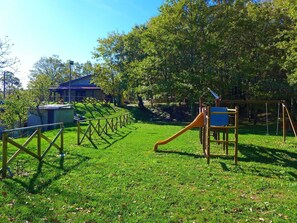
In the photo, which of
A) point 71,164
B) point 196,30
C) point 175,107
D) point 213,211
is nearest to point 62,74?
point 175,107

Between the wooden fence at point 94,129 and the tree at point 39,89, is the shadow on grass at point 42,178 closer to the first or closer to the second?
the wooden fence at point 94,129

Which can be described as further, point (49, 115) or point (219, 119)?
point (49, 115)

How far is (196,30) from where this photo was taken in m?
23.5

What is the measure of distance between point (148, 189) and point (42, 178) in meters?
2.63

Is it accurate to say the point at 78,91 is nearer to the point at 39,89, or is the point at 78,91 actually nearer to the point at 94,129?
the point at 39,89

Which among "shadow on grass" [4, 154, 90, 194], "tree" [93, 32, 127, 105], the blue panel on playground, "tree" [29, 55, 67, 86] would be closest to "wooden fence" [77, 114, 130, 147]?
"shadow on grass" [4, 154, 90, 194]

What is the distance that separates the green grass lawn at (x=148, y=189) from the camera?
14.9ft

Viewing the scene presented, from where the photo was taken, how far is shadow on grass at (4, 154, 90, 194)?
583cm

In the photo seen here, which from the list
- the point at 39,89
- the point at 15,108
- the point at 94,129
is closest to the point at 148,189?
the point at 94,129

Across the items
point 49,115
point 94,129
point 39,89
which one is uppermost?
point 39,89

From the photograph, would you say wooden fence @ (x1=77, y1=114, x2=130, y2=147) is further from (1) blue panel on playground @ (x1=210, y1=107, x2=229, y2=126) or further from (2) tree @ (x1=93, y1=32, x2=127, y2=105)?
(2) tree @ (x1=93, y1=32, x2=127, y2=105)

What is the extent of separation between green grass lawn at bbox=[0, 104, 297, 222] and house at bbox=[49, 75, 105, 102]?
3705cm

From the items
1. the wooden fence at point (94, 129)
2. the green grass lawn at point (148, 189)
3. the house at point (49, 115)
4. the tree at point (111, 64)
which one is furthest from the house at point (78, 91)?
the green grass lawn at point (148, 189)

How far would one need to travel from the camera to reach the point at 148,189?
19.2 feet
